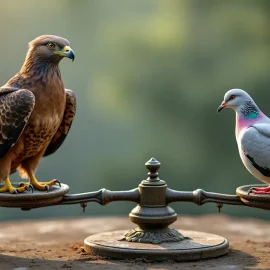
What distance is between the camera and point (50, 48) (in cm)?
477

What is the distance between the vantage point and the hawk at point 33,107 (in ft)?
15.0

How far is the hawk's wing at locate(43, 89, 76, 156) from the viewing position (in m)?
5.04

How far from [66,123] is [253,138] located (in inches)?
54.4

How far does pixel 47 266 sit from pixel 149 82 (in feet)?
21.6

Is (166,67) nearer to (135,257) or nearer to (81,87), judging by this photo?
(81,87)

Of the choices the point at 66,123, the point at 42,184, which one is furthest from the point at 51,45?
the point at 42,184

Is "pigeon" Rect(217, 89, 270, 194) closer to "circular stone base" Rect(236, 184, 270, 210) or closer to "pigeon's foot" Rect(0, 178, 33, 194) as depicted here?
"circular stone base" Rect(236, 184, 270, 210)

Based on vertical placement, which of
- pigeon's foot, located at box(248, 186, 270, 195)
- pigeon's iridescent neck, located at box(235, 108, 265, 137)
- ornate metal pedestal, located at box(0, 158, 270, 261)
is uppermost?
pigeon's iridescent neck, located at box(235, 108, 265, 137)

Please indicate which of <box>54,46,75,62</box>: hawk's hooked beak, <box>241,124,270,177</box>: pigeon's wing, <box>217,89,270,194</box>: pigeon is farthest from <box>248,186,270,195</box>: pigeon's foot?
<box>54,46,75,62</box>: hawk's hooked beak

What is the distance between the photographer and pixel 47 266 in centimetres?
429

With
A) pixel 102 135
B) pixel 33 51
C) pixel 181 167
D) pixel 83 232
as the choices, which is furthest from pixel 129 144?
pixel 33 51

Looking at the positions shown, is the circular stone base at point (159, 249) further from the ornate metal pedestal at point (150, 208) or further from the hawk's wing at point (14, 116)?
the hawk's wing at point (14, 116)

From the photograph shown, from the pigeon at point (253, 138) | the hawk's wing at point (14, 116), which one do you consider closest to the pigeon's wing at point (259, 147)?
the pigeon at point (253, 138)

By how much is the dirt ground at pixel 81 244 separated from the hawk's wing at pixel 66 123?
0.72 metres
